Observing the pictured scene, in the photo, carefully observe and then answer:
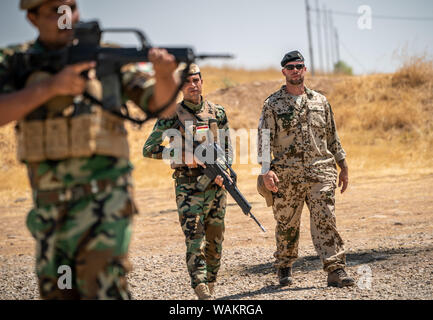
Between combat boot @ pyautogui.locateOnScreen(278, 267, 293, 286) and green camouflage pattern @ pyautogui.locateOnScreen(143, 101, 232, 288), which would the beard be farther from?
combat boot @ pyautogui.locateOnScreen(278, 267, 293, 286)

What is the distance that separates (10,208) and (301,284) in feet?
39.7

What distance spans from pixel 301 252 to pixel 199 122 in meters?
3.20

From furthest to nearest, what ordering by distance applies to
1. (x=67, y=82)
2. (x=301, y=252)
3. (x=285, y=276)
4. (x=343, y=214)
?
(x=343, y=214) < (x=301, y=252) < (x=285, y=276) < (x=67, y=82)

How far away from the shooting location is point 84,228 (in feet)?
9.74

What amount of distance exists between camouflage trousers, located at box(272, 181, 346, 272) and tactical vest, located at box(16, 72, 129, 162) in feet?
11.5

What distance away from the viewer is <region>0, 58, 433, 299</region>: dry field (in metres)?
6.67

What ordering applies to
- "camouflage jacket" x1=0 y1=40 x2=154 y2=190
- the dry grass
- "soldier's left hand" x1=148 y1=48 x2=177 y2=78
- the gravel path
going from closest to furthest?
"camouflage jacket" x1=0 y1=40 x2=154 y2=190, "soldier's left hand" x1=148 y1=48 x2=177 y2=78, the gravel path, the dry grass

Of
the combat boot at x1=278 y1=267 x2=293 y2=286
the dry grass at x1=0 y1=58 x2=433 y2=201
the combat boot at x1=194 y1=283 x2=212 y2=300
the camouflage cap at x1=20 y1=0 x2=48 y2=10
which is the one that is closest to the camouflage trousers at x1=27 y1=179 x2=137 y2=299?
the camouflage cap at x1=20 y1=0 x2=48 y2=10

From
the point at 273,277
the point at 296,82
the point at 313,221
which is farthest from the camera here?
the point at 273,277

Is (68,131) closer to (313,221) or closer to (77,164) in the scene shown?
(77,164)

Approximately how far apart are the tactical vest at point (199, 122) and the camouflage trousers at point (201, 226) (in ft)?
1.25

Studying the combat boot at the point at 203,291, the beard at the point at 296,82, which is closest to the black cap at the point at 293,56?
the beard at the point at 296,82

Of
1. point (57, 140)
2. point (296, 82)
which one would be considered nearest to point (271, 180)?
point (296, 82)

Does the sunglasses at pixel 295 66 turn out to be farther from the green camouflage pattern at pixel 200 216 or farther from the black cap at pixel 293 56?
the green camouflage pattern at pixel 200 216
